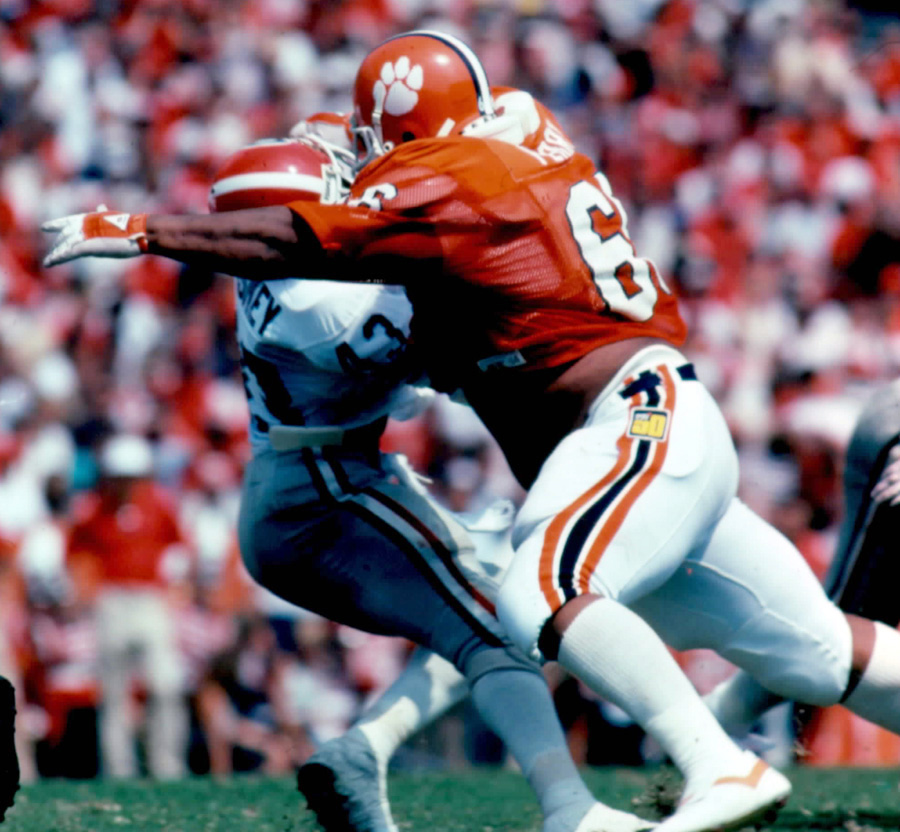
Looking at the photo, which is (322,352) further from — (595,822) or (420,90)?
(595,822)

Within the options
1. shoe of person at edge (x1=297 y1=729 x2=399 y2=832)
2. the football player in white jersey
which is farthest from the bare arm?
shoe of person at edge (x1=297 y1=729 x2=399 y2=832)

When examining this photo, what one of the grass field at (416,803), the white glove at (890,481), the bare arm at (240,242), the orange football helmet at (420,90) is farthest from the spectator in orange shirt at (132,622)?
the bare arm at (240,242)

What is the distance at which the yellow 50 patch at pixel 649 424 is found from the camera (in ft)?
10.1

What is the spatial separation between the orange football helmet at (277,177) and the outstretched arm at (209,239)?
2.72ft

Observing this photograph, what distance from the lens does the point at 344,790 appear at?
342 centimetres

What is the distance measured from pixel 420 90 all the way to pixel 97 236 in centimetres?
84

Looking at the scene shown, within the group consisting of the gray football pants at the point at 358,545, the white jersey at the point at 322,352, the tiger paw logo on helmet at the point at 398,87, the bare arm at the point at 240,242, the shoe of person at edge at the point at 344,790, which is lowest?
the shoe of person at edge at the point at 344,790

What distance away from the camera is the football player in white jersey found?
3.51m

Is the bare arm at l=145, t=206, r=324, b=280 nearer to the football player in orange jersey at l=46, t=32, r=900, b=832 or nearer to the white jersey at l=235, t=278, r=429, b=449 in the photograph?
the football player in orange jersey at l=46, t=32, r=900, b=832

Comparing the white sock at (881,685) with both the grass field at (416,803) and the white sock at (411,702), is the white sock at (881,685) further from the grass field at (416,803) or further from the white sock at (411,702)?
the white sock at (411,702)

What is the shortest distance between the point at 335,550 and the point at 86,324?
228 inches

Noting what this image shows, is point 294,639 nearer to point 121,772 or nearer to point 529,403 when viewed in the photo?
point 121,772

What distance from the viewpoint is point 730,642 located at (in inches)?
137

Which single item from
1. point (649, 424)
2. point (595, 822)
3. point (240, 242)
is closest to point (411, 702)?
point (595, 822)
